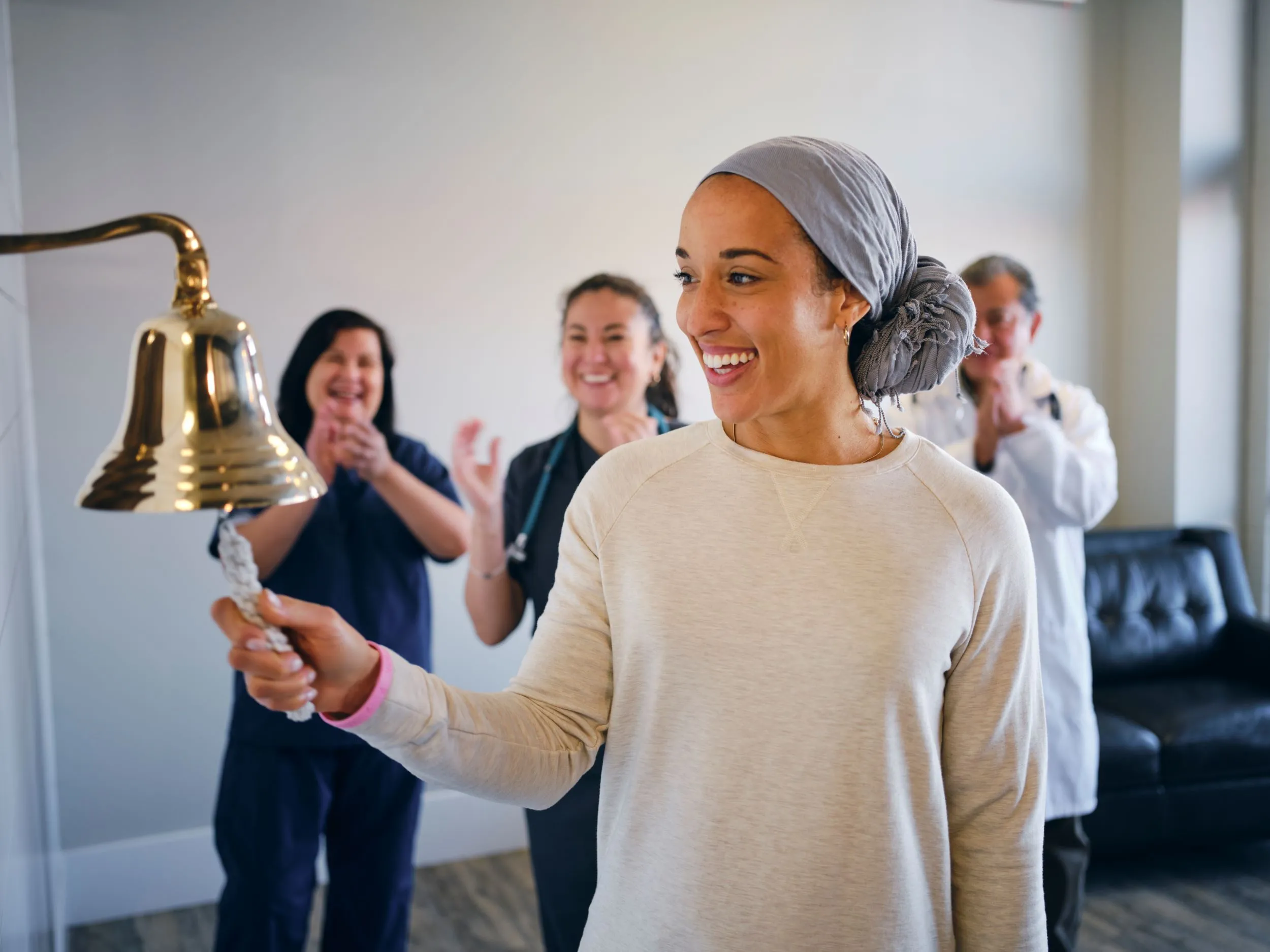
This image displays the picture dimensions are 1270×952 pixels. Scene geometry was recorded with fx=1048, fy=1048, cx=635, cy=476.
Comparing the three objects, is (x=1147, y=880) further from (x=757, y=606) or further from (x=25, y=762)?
(x=25, y=762)

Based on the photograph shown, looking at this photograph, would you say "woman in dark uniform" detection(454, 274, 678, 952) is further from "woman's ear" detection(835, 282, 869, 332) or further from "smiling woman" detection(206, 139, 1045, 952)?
"woman's ear" detection(835, 282, 869, 332)

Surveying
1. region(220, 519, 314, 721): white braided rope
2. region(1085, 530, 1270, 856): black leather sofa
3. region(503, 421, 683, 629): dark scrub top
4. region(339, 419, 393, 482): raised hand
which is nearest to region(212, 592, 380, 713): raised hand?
region(220, 519, 314, 721): white braided rope

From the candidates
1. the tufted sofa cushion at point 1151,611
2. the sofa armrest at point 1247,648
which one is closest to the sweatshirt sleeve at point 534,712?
the tufted sofa cushion at point 1151,611

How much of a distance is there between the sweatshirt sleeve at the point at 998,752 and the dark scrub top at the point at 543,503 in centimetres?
91

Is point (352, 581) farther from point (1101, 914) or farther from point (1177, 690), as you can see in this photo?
point (1177, 690)

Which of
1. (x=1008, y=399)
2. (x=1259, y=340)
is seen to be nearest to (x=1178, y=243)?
(x=1259, y=340)

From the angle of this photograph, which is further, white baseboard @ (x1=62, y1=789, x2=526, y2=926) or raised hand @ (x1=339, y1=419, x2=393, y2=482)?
white baseboard @ (x1=62, y1=789, x2=526, y2=926)

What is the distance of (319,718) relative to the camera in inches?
83.0

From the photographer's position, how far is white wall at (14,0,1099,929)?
9.28ft

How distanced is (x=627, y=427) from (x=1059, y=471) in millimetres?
1054

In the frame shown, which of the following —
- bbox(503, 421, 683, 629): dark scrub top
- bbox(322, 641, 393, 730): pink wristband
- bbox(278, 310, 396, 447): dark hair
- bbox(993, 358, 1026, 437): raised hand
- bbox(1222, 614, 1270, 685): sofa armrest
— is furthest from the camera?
bbox(1222, 614, 1270, 685): sofa armrest

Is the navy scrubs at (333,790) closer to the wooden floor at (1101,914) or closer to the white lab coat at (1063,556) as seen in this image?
the wooden floor at (1101,914)

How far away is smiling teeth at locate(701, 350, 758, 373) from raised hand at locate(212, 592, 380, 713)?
49 centimetres

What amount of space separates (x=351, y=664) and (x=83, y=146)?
8.12ft
